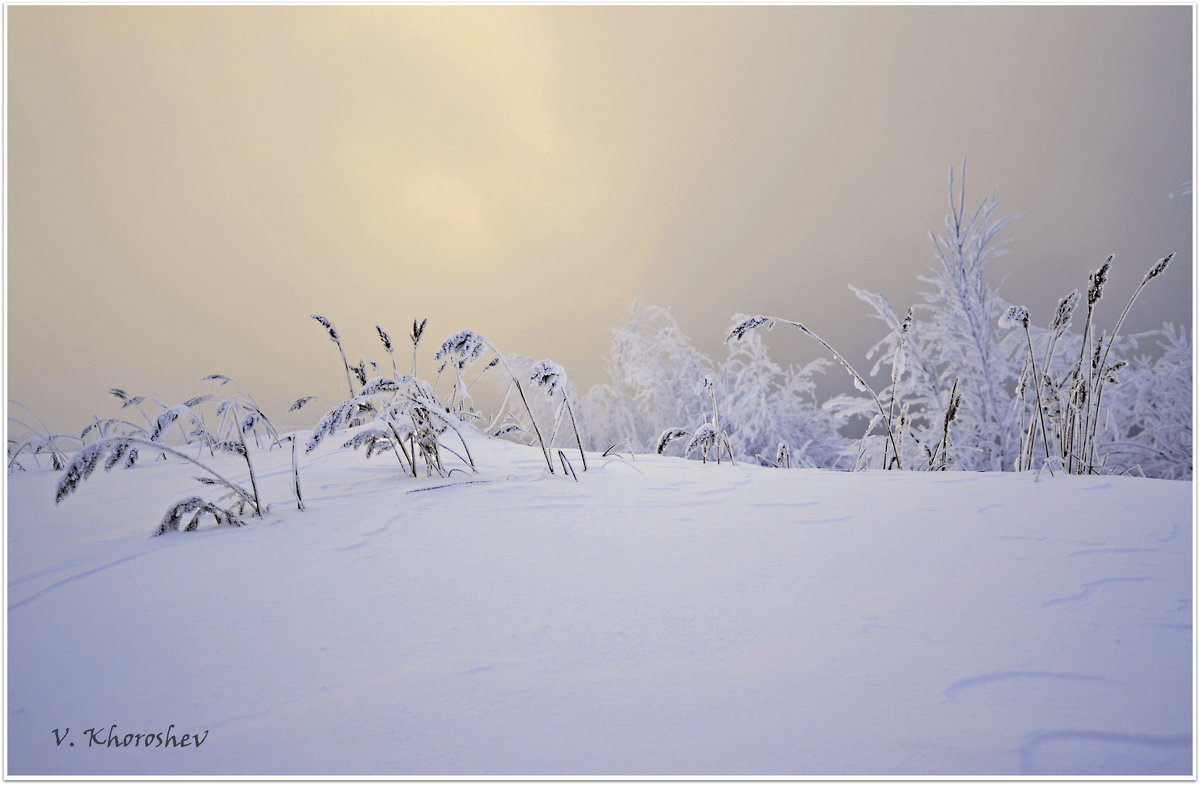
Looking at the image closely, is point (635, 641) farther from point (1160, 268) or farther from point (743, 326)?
point (1160, 268)

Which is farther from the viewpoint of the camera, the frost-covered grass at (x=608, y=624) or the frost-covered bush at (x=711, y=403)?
the frost-covered bush at (x=711, y=403)

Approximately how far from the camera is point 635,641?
72 cm

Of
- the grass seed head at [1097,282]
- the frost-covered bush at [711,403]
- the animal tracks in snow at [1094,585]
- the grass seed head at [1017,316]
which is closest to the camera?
the animal tracks in snow at [1094,585]

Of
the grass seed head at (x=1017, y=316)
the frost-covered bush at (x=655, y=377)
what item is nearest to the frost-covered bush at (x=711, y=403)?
the frost-covered bush at (x=655, y=377)

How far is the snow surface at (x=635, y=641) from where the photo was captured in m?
0.55

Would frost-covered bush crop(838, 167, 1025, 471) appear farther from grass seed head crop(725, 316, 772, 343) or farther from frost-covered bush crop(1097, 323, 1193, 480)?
grass seed head crop(725, 316, 772, 343)

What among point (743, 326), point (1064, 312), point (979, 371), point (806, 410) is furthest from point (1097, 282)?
point (806, 410)

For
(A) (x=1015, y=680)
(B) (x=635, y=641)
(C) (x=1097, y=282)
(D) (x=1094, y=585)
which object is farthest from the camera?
(C) (x=1097, y=282)

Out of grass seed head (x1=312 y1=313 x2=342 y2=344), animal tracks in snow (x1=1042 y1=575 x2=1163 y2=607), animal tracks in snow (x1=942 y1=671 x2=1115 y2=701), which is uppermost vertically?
grass seed head (x1=312 y1=313 x2=342 y2=344)

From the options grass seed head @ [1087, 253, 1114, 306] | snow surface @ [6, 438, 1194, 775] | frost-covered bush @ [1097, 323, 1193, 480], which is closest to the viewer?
snow surface @ [6, 438, 1194, 775]

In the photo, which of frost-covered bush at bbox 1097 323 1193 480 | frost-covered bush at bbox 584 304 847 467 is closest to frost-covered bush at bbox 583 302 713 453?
frost-covered bush at bbox 584 304 847 467

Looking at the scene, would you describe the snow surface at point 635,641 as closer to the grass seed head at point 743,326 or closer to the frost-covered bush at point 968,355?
the grass seed head at point 743,326

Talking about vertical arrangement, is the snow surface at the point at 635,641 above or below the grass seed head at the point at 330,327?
below

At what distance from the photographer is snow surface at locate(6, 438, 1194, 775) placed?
55 cm
